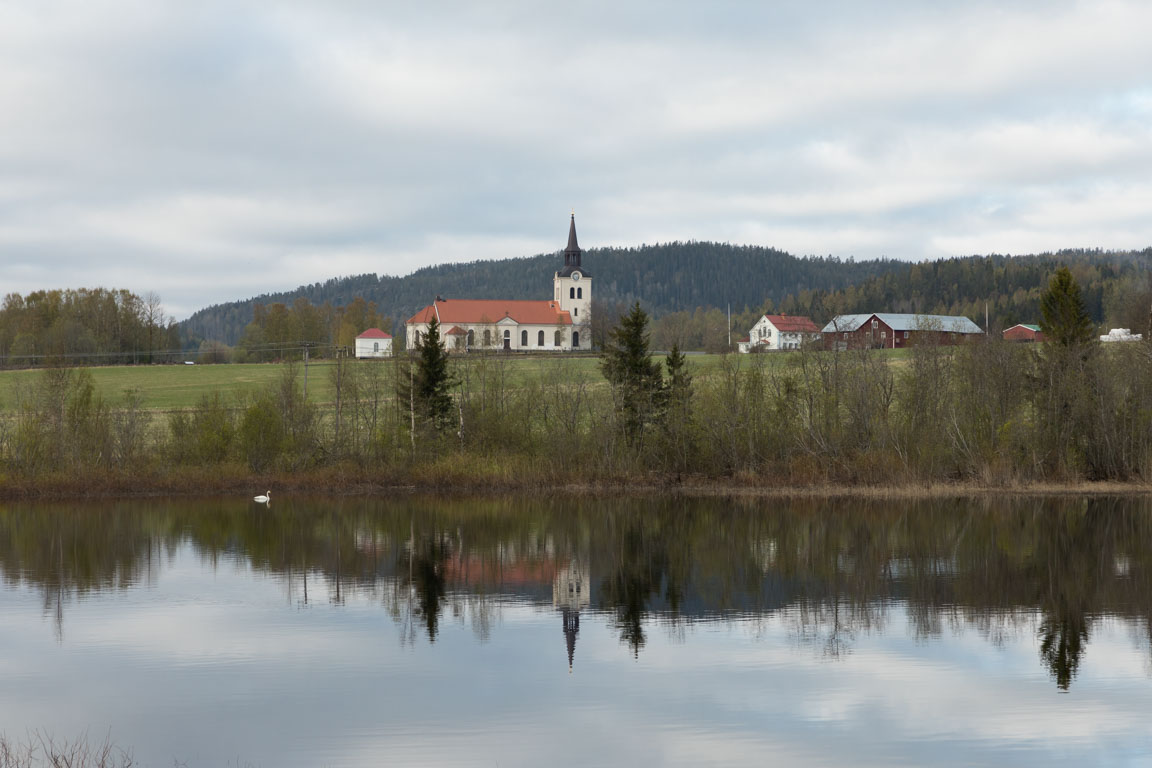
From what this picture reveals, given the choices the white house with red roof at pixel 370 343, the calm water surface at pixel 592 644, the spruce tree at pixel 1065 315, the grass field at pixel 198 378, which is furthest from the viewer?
the white house with red roof at pixel 370 343

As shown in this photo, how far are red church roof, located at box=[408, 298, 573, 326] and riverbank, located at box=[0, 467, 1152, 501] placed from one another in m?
95.6

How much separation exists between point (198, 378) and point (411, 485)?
47888mm

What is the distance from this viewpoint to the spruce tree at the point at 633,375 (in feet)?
184

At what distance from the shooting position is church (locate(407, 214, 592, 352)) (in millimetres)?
151250

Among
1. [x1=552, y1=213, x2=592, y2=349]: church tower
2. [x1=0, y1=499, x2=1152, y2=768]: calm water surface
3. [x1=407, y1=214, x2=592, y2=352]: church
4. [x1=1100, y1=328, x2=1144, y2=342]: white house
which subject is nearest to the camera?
[x1=0, y1=499, x2=1152, y2=768]: calm water surface

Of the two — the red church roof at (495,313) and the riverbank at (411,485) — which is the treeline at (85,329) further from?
the riverbank at (411,485)

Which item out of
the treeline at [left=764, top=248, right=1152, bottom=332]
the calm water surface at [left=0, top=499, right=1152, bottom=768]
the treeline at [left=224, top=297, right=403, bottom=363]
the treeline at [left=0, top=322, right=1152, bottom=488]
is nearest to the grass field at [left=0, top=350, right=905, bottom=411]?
the treeline at [left=224, top=297, right=403, bottom=363]

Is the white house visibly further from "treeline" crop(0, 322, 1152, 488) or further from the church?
the church

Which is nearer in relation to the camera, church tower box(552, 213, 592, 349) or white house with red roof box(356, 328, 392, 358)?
white house with red roof box(356, 328, 392, 358)

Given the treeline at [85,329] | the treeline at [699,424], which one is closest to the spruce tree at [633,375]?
the treeline at [699,424]

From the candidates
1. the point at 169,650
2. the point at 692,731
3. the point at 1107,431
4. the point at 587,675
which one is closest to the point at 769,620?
the point at 587,675

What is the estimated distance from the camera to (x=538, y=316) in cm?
15438

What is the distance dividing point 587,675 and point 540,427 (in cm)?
4054

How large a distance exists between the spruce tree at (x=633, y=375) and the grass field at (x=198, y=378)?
29.0 feet
